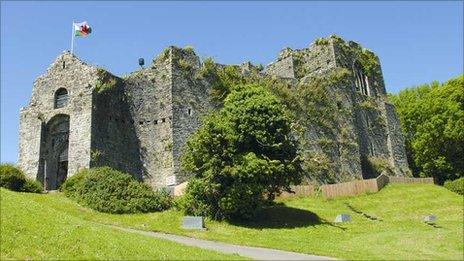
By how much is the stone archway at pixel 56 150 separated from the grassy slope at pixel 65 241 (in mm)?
16463

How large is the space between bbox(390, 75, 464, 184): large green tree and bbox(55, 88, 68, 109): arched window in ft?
114

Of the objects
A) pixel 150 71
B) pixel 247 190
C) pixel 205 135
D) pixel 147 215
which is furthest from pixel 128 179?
pixel 150 71

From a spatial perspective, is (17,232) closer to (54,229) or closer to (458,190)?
(54,229)

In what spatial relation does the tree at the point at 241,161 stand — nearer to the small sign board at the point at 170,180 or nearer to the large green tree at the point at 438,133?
the small sign board at the point at 170,180

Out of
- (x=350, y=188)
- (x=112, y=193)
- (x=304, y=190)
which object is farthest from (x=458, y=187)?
(x=112, y=193)

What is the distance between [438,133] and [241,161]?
102 ft

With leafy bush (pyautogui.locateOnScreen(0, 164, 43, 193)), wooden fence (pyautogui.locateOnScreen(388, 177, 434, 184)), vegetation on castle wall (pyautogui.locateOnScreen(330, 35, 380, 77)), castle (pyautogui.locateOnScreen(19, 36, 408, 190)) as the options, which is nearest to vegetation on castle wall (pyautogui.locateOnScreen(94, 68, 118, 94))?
castle (pyautogui.locateOnScreen(19, 36, 408, 190))

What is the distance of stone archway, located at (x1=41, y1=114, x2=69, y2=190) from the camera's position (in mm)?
36312

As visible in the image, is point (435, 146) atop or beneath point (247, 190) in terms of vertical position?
atop

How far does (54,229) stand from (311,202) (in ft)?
69.1

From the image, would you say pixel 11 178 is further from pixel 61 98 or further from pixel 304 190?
pixel 304 190

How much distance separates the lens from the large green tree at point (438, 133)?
5094 centimetres

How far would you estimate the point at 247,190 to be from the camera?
1064 inches

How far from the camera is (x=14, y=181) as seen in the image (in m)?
29.0
